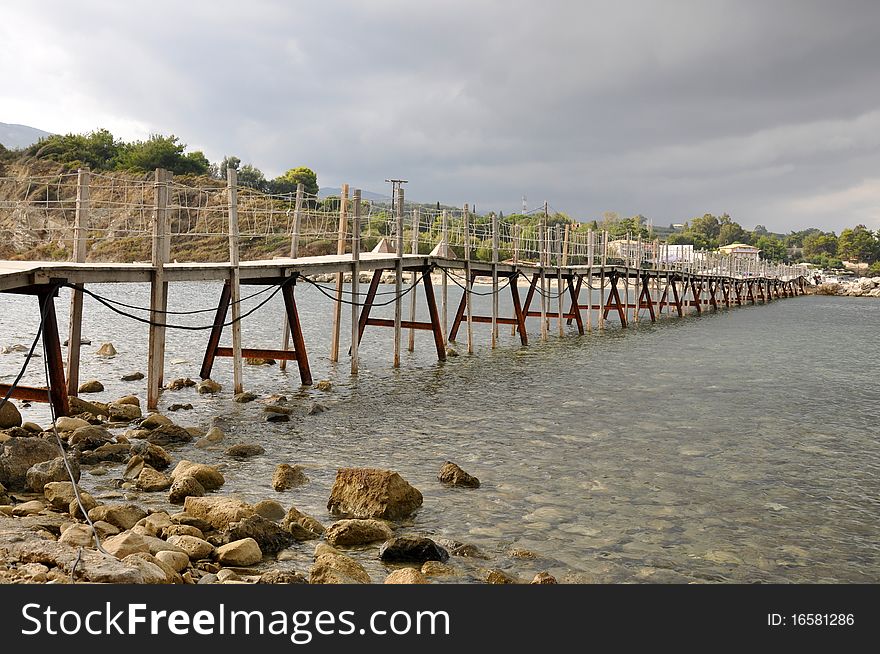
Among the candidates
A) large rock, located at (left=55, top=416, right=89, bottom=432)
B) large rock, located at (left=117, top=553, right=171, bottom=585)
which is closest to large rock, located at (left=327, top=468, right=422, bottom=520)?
large rock, located at (left=117, top=553, right=171, bottom=585)

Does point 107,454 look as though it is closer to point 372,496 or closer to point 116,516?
point 116,516

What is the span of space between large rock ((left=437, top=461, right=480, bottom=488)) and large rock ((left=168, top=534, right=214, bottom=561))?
12.6 feet

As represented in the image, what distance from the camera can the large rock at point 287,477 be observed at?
33.4 ft

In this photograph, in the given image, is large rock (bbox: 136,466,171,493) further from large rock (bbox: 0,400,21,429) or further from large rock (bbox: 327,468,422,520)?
large rock (bbox: 0,400,21,429)

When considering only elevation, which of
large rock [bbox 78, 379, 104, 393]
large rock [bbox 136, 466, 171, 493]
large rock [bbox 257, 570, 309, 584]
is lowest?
large rock [bbox 257, 570, 309, 584]

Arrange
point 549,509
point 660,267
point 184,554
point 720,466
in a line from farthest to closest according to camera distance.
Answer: point 660,267 < point 720,466 < point 549,509 < point 184,554

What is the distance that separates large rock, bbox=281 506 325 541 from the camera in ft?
27.2

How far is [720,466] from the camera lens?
12.2 metres

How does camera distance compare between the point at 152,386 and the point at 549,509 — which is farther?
the point at 152,386

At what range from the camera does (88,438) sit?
1146cm

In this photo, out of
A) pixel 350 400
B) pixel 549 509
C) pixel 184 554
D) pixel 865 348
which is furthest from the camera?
pixel 865 348

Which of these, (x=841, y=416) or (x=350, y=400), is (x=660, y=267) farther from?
(x=350, y=400)

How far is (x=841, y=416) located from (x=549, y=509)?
34.2 ft

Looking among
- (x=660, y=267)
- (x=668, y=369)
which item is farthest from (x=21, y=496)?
(x=660, y=267)
